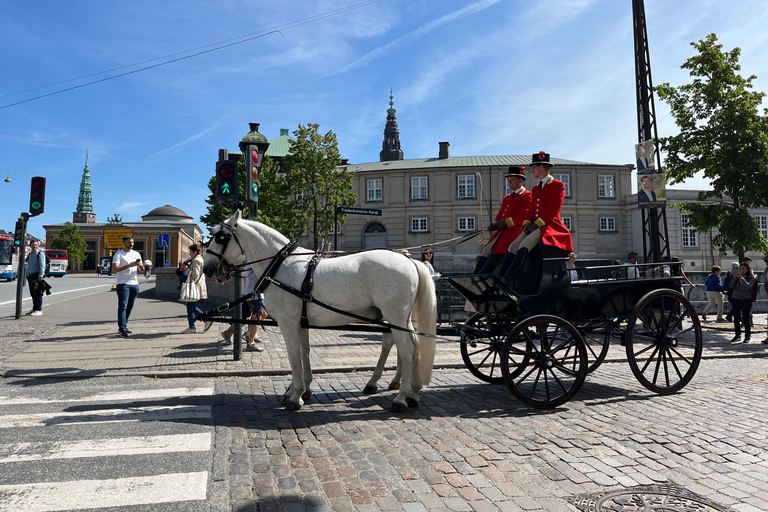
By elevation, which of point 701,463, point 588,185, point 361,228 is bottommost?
point 701,463

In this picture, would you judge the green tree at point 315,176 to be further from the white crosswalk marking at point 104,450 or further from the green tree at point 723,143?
the white crosswalk marking at point 104,450

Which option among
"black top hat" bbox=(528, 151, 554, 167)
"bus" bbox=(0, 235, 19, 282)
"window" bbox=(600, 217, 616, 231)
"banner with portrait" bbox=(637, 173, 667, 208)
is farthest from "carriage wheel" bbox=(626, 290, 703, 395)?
"bus" bbox=(0, 235, 19, 282)

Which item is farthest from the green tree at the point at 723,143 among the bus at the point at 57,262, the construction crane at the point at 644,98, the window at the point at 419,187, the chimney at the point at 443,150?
the bus at the point at 57,262

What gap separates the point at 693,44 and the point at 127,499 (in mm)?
18845

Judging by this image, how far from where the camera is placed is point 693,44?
1605 cm

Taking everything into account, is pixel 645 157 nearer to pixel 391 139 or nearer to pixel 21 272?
pixel 21 272

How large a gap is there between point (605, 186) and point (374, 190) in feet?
66.1

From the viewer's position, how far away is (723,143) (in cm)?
1530

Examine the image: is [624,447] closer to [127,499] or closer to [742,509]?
[742,509]

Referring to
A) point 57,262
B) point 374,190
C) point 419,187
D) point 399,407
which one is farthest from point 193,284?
point 57,262

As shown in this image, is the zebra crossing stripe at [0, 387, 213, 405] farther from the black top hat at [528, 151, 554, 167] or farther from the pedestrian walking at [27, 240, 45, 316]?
the pedestrian walking at [27, 240, 45, 316]

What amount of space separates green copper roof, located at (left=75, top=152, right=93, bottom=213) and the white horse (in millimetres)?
165829

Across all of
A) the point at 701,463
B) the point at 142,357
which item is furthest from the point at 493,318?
the point at 142,357

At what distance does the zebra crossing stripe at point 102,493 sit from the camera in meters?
3.20
